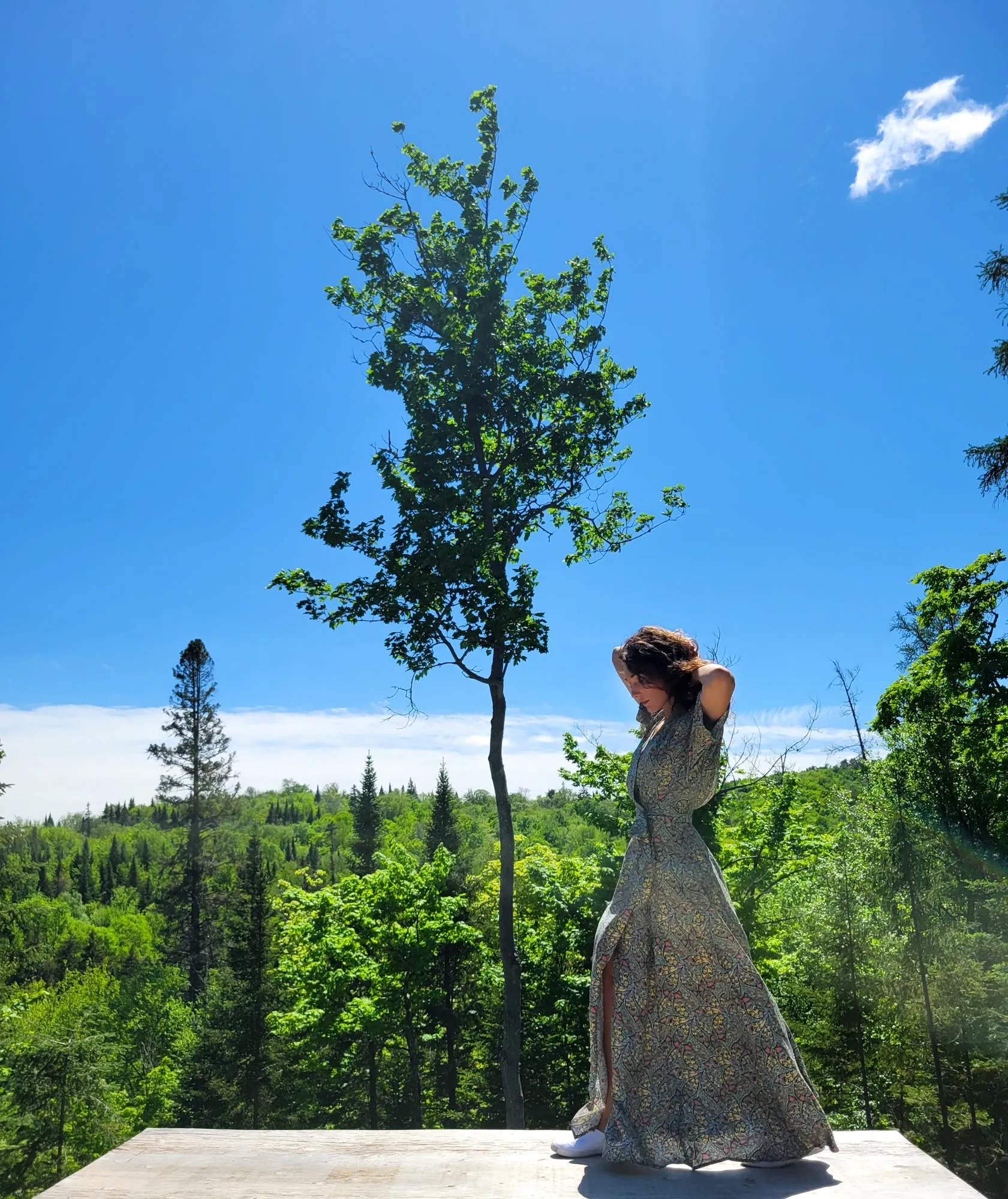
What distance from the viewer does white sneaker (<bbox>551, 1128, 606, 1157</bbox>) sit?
2898mm

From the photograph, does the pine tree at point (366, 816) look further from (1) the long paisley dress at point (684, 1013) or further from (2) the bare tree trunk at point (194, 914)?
(1) the long paisley dress at point (684, 1013)

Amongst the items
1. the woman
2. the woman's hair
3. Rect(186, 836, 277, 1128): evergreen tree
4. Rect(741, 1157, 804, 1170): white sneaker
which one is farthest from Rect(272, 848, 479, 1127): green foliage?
the woman's hair

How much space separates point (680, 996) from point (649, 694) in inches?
41.5

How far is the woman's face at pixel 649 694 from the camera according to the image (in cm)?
321

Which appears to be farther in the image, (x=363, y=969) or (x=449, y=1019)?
(x=449, y=1019)

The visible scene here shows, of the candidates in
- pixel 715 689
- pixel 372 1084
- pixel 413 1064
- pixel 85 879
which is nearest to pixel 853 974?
pixel 413 1064

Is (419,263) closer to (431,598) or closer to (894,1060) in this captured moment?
(431,598)

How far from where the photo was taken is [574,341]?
39.8ft

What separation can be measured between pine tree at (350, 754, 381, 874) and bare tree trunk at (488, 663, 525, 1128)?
47730mm

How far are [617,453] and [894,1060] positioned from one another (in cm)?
1737

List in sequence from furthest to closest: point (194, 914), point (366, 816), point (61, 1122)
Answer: point (366, 816)
point (194, 914)
point (61, 1122)

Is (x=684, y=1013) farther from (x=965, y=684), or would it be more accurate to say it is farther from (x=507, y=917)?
(x=965, y=684)

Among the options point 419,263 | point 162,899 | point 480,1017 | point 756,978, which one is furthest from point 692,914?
point 162,899

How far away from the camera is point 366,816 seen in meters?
57.9
